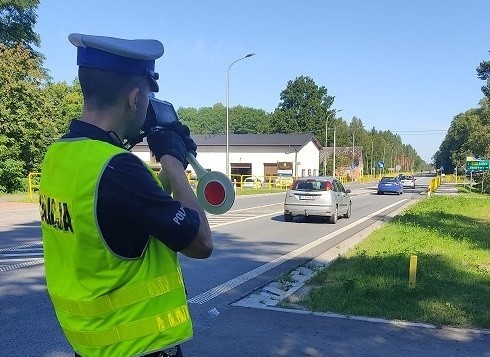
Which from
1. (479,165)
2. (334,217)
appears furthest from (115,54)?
(479,165)

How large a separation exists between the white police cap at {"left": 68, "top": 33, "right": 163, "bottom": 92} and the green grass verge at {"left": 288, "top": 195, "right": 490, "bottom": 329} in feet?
17.6

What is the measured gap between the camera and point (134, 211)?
1.68m

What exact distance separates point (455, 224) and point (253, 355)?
554 inches

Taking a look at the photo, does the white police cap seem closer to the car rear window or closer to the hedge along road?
the hedge along road

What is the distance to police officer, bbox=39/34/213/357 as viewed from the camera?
5.55 feet

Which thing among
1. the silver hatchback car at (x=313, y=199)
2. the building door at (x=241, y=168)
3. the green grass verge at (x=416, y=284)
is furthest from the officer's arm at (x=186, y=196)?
the building door at (x=241, y=168)

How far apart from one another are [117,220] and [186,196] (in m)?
0.27

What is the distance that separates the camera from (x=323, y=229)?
17.0 meters

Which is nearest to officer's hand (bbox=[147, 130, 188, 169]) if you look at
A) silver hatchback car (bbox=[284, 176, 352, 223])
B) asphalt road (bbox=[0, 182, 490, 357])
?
asphalt road (bbox=[0, 182, 490, 357])

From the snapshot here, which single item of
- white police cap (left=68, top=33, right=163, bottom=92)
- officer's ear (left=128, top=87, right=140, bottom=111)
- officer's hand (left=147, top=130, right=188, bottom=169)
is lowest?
officer's hand (left=147, top=130, right=188, bottom=169)

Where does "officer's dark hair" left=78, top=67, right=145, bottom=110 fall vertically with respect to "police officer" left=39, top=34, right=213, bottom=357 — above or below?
above

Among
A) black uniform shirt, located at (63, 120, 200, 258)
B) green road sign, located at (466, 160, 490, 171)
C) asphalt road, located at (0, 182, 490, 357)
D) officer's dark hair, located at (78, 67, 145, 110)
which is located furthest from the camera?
green road sign, located at (466, 160, 490, 171)

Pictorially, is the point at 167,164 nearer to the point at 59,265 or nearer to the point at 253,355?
the point at 59,265

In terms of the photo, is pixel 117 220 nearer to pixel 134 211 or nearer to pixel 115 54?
pixel 134 211
